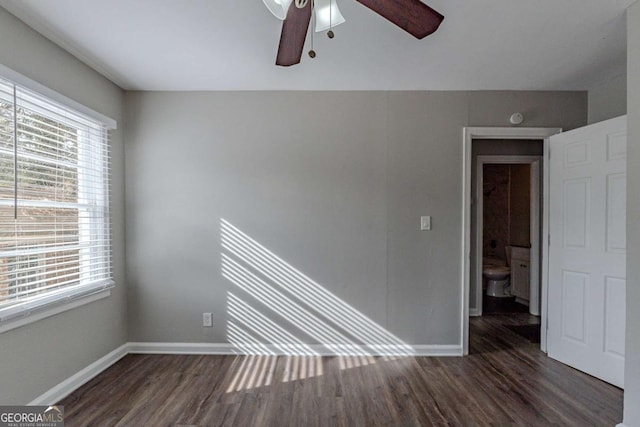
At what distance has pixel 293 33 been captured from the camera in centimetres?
146

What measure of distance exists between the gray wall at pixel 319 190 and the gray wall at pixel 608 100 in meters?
0.08

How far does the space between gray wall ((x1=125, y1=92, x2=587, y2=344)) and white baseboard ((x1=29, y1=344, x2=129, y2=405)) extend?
398 mm

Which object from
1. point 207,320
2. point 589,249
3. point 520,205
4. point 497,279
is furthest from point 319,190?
point 520,205

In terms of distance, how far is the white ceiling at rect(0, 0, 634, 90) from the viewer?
181 cm

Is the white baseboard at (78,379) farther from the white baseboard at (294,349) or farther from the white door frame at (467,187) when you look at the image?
the white door frame at (467,187)

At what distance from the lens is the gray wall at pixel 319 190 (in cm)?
295

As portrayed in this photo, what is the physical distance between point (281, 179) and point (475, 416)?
7.56 ft

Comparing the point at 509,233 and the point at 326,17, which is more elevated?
the point at 326,17

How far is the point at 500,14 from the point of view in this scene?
1.83 m

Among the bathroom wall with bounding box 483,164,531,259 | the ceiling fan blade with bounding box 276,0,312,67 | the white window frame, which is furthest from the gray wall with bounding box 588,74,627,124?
the white window frame

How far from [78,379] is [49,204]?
4.27ft

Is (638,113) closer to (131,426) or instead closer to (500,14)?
(500,14)

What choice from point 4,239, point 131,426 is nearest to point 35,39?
point 4,239

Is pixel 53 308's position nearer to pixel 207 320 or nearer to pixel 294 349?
pixel 207 320
